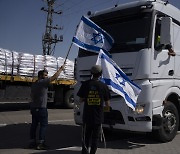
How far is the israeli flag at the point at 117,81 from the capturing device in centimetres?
667

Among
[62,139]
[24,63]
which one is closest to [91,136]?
[62,139]

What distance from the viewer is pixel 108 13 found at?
26.6 feet

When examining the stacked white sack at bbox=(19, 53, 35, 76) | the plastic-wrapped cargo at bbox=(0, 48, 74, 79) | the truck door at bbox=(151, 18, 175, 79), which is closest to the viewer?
the truck door at bbox=(151, 18, 175, 79)

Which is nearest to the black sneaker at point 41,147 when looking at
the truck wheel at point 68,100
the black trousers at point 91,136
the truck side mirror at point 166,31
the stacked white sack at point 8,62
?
the black trousers at point 91,136

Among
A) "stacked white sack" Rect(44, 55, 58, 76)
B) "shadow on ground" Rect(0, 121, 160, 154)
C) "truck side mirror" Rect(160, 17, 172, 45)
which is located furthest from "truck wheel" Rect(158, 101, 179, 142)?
"stacked white sack" Rect(44, 55, 58, 76)

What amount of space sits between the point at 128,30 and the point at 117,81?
4.65 ft

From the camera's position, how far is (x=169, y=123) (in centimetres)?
759

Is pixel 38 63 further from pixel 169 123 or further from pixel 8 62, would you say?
pixel 169 123

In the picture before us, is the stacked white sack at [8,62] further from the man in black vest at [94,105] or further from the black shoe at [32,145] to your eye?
the man in black vest at [94,105]

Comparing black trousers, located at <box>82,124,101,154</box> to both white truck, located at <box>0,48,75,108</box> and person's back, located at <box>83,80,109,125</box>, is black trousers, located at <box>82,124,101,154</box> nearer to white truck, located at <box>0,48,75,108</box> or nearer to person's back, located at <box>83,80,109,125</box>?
person's back, located at <box>83,80,109,125</box>

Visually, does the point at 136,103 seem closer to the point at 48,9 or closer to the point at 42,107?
the point at 42,107

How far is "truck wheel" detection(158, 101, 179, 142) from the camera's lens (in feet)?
24.3

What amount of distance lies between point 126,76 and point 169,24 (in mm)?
1469

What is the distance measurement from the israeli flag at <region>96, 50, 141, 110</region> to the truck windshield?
0.67m
